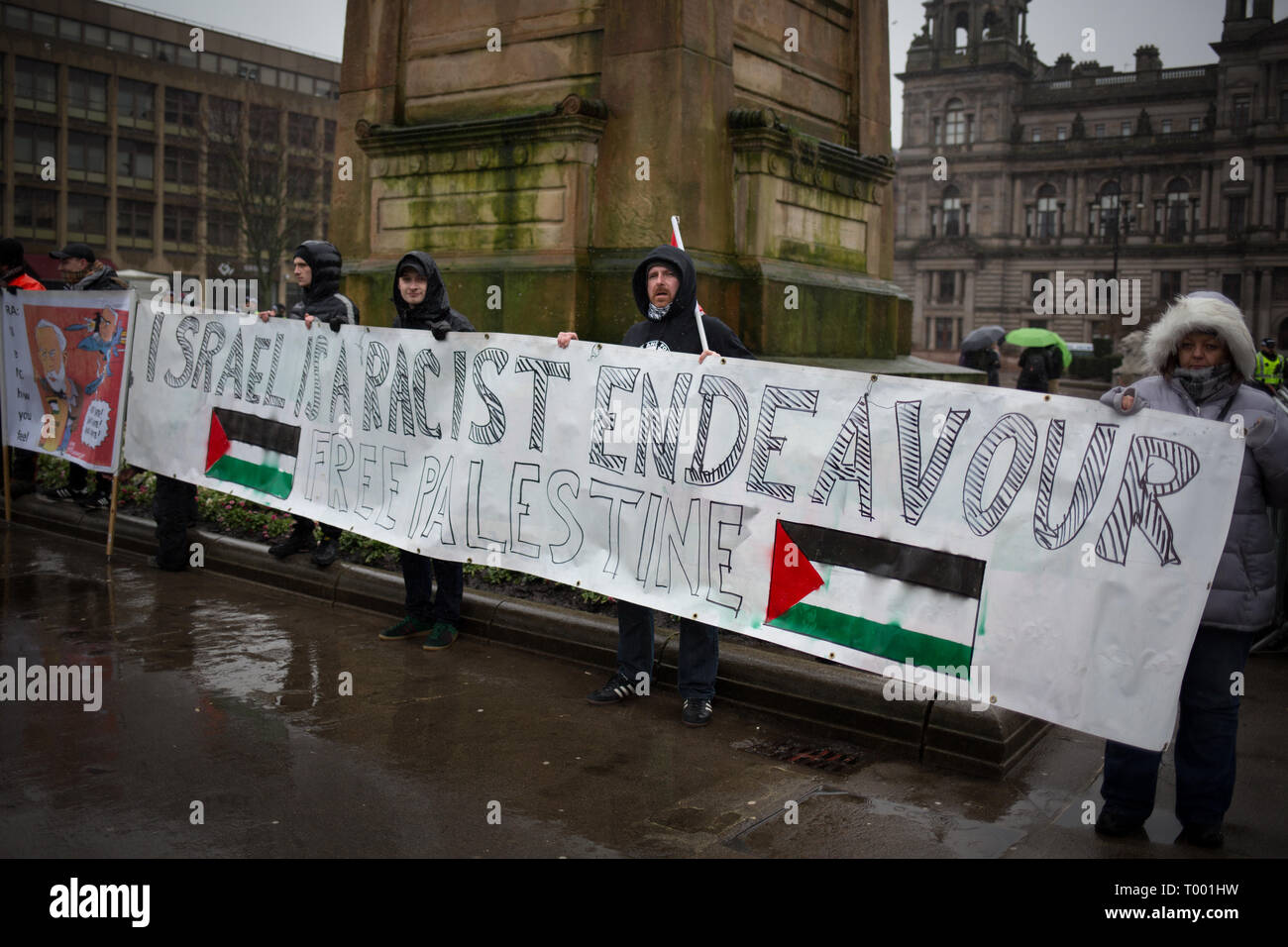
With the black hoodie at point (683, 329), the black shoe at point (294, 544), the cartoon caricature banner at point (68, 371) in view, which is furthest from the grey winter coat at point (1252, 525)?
the cartoon caricature banner at point (68, 371)

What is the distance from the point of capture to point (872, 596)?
4.79 m

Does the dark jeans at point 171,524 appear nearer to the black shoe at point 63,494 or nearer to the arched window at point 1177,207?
the black shoe at point 63,494

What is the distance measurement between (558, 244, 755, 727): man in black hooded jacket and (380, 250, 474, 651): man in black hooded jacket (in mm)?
1202

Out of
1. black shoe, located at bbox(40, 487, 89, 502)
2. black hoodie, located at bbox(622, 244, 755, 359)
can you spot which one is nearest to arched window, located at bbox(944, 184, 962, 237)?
black shoe, located at bbox(40, 487, 89, 502)

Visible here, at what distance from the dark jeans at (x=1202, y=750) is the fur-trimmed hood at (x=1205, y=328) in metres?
0.94

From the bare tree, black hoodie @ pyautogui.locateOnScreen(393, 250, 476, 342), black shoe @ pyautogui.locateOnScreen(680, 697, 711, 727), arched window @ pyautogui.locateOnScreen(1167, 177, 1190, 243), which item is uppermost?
Answer: arched window @ pyautogui.locateOnScreen(1167, 177, 1190, 243)

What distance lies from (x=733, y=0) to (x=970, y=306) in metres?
82.6

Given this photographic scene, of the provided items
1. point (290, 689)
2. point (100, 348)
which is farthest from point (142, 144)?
point (290, 689)

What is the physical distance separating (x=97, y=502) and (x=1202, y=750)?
334 inches

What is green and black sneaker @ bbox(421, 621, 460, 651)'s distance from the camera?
20.9ft

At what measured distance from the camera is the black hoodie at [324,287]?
7340mm

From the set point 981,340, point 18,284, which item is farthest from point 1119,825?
point 981,340

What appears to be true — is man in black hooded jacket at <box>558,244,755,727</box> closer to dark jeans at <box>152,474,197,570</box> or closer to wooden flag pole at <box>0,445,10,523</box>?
dark jeans at <box>152,474,197,570</box>
